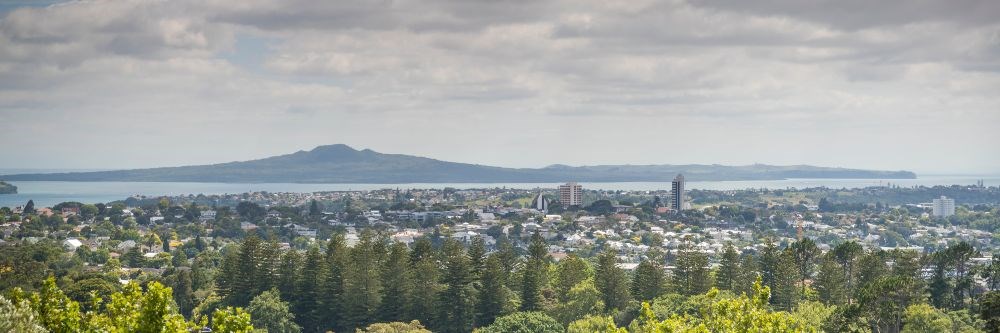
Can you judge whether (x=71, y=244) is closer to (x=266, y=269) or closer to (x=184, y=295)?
(x=184, y=295)

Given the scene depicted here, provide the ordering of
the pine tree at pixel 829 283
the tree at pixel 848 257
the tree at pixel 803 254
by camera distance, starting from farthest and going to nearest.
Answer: the tree at pixel 803 254 < the tree at pixel 848 257 < the pine tree at pixel 829 283

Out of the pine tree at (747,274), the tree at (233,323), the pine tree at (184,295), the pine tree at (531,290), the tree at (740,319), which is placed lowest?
the pine tree at (184,295)

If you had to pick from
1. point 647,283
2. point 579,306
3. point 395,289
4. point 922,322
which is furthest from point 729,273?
point 395,289

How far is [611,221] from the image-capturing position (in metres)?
109

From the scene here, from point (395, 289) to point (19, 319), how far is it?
2799 centimetres

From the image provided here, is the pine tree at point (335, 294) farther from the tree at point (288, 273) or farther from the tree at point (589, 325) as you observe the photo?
the tree at point (589, 325)

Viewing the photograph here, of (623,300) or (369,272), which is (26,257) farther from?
(623,300)

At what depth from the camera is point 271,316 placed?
3888 cm

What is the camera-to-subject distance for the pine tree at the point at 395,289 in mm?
40625

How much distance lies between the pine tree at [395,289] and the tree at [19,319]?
2705cm

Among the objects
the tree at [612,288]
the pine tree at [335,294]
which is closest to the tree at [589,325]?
the tree at [612,288]

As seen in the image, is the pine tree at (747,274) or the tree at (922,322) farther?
the pine tree at (747,274)

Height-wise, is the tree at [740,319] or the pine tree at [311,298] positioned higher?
the tree at [740,319]

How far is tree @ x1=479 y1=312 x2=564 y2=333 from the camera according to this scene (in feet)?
114
